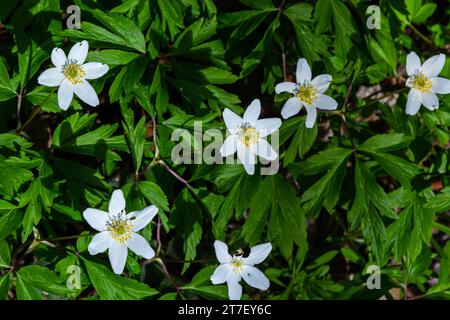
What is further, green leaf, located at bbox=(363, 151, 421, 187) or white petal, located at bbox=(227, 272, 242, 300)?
green leaf, located at bbox=(363, 151, 421, 187)

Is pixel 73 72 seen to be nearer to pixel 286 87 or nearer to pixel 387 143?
pixel 286 87

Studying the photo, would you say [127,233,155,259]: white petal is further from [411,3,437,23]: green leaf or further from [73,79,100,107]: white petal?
[411,3,437,23]: green leaf

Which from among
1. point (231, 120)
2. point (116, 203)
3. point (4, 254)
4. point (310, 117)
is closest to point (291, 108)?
point (310, 117)

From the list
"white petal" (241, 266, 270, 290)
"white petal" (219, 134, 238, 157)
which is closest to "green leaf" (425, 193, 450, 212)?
"white petal" (241, 266, 270, 290)

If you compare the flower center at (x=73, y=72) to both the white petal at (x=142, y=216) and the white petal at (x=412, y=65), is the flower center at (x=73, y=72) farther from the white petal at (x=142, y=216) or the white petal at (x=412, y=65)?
the white petal at (x=412, y=65)

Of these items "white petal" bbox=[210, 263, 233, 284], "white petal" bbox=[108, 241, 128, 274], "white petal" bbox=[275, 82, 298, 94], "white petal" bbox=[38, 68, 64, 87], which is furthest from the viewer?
"white petal" bbox=[275, 82, 298, 94]
